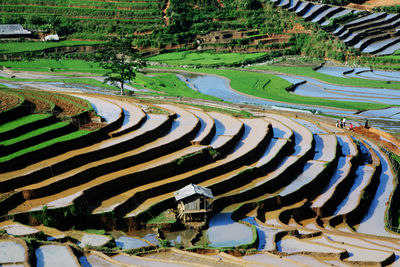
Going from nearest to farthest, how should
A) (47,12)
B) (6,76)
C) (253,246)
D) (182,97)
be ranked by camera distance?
(253,246)
(182,97)
(6,76)
(47,12)

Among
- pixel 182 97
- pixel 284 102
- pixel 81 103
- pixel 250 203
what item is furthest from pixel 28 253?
pixel 284 102

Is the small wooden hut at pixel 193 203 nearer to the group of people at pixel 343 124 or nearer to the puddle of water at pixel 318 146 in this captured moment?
the puddle of water at pixel 318 146

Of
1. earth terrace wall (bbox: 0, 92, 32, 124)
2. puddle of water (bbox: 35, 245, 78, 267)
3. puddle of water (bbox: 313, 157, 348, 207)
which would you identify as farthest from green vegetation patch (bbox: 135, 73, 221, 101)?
puddle of water (bbox: 35, 245, 78, 267)

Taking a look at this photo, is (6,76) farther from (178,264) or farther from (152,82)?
(178,264)

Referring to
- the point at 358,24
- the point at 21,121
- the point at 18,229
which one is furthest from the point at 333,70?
the point at 18,229

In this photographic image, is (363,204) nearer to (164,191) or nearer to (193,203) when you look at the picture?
(193,203)

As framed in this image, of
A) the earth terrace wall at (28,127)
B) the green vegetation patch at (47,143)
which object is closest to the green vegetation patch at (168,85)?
the earth terrace wall at (28,127)
